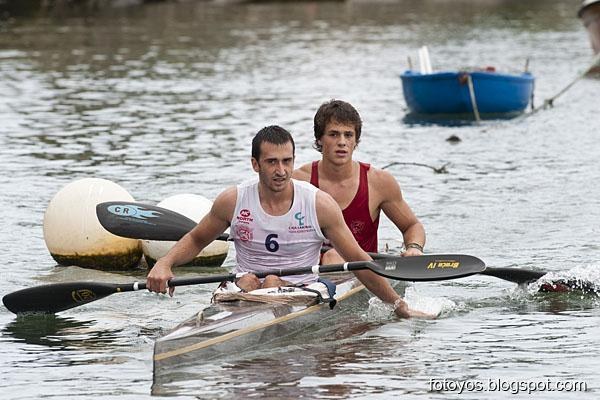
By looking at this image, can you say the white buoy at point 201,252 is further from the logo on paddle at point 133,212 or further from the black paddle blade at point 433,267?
the black paddle blade at point 433,267

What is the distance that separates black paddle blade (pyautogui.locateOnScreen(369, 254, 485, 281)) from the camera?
1034cm

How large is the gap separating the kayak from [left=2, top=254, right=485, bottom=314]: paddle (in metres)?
0.25

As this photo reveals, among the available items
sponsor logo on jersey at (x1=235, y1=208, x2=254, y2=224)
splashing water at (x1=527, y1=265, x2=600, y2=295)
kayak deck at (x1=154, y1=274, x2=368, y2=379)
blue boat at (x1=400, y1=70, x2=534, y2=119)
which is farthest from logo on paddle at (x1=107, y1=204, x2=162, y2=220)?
blue boat at (x1=400, y1=70, x2=534, y2=119)

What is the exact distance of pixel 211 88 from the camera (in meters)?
32.3

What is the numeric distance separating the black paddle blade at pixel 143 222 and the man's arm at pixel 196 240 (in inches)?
70.4

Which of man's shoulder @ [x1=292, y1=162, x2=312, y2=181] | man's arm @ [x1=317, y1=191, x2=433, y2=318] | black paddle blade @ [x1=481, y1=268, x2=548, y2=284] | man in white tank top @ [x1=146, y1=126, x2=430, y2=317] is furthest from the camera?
black paddle blade @ [x1=481, y1=268, x2=548, y2=284]

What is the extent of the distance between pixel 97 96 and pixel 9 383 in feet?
69.4

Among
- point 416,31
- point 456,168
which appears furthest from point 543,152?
point 416,31

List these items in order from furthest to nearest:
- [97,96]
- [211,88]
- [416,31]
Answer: [416,31], [211,88], [97,96]

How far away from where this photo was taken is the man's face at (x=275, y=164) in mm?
9688

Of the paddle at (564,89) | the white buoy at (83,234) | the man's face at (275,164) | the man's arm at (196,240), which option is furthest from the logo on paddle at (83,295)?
the paddle at (564,89)

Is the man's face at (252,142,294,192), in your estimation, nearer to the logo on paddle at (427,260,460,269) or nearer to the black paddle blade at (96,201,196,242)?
the logo on paddle at (427,260,460,269)

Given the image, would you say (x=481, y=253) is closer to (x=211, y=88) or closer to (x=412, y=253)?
(x=412, y=253)

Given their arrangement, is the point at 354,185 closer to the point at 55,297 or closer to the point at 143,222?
the point at 143,222
